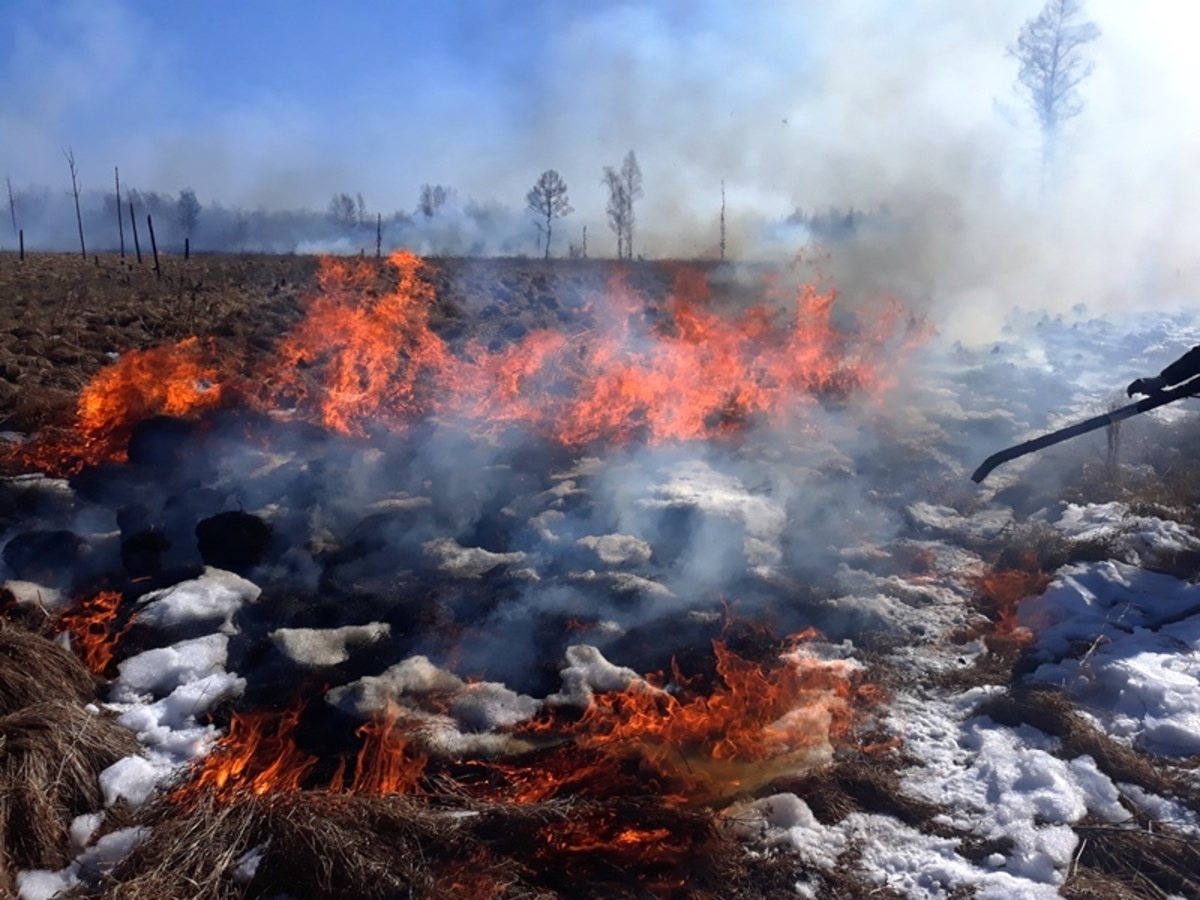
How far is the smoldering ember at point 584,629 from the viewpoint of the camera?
175 inches

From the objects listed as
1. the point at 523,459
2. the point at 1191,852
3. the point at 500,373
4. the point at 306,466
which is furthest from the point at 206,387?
the point at 1191,852

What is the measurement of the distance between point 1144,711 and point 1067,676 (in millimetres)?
650

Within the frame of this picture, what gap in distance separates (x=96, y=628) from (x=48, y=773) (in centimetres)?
298

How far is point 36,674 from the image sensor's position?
5551 mm

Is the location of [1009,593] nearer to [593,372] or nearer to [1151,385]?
[1151,385]

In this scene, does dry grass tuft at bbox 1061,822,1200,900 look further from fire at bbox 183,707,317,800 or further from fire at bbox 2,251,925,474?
fire at bbox 2,251,925,474

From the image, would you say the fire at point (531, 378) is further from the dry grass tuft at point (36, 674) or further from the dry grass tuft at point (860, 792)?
the dry grass tuft at point (860, 792)

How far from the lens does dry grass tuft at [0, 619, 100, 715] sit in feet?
17.2

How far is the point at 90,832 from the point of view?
450 centimetres

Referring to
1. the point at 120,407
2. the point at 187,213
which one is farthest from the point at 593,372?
the point at 187,213

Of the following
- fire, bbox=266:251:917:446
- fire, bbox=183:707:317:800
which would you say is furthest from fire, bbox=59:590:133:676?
fire, bbox=266:251:917:446

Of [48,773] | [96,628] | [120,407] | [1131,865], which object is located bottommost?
[1131,865]

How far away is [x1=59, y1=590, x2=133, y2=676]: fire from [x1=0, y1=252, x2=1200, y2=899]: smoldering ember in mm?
→ 42

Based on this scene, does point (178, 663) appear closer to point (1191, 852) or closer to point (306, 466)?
point (306, 466)
